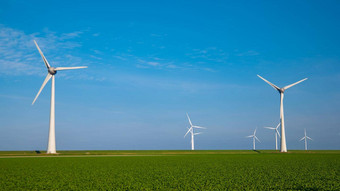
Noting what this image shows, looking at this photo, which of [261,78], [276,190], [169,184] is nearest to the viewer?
[276,190]

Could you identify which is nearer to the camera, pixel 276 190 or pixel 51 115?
pixel 276 190

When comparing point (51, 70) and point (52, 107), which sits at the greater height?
point (51, 70)

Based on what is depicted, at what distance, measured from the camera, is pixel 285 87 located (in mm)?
98375

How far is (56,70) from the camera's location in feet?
273

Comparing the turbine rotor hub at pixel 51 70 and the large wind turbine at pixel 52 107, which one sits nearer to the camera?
the large wind turbine at pixel 52 107

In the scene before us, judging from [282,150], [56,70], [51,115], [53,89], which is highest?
[56,70]

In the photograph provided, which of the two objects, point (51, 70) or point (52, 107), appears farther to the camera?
point (51, 70)

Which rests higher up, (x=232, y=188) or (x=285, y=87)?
(x=285, y=87)

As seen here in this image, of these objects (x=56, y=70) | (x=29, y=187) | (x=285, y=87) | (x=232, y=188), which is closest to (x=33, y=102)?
(x=56, y=70)

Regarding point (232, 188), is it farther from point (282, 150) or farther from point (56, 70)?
point (282, 150)

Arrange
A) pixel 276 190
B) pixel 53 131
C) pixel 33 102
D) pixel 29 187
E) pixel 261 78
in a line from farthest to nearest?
pixel 261 78 < pixel 53 131 < pixel 33 102 < pixel 29 187 < pixel 276 190

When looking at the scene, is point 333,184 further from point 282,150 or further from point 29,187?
point 282,150

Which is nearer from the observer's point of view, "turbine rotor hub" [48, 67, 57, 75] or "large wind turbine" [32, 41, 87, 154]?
"large wind turbine" [32, 41, 87, 154]

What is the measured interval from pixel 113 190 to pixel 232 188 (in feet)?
25.5
